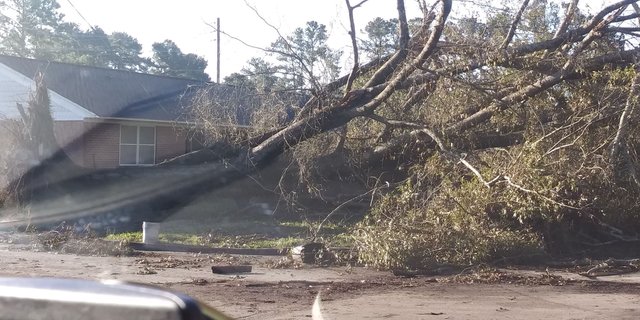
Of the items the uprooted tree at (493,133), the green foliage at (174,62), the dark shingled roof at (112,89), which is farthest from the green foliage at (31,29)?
the uprooted tree at (493,133)

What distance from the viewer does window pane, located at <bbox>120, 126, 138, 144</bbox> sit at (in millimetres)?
28750

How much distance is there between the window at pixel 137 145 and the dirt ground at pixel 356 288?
45.3 feet

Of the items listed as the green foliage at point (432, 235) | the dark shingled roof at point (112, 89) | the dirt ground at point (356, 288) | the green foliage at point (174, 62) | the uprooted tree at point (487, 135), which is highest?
the green foliage at point (174, 62)

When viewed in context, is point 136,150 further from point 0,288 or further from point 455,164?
point 0,288

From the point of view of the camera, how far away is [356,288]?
1144cm

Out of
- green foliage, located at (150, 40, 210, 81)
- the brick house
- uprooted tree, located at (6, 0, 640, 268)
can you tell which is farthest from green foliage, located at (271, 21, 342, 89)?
green foliage, located at (150, 40, 210, 81)

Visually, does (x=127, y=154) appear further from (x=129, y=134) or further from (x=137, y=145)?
(x=129, y=134)

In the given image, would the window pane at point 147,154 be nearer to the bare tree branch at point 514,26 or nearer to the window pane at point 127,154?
the window pane at point 127,154

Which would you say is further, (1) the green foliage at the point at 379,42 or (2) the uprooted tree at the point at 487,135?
(1) the green foliage at the point at 379,42

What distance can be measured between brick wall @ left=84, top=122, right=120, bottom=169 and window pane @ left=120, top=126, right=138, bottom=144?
0.44m

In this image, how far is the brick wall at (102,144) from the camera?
27.7 metres

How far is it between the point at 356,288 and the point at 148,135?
1924 centimetres

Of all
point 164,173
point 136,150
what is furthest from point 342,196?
point 136,150

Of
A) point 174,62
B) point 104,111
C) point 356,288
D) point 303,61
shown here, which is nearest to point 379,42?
point 303,61
